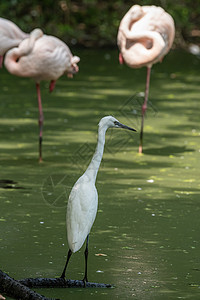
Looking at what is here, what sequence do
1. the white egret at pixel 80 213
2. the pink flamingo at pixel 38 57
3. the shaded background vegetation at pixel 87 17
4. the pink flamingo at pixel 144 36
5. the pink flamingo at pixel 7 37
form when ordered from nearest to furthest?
the white egret at pixel 80 213 < the pink flamingo at pixel 38 57 < the pink flamingo at pixel 7 37 < the pink flamingo at pixel 144 36 < the shaded background vegetation at pixel 87 17

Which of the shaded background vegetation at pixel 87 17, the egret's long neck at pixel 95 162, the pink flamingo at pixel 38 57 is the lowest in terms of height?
the shaded background vegetation at pixel 87 17

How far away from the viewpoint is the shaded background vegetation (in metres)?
20.2

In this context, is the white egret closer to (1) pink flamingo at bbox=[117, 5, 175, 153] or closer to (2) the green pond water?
(2) the green pond water

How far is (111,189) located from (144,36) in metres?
2.48

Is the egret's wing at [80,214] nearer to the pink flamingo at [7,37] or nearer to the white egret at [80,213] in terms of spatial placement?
the white egret at [80,213]

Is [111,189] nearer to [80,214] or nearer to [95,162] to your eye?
[95,162]

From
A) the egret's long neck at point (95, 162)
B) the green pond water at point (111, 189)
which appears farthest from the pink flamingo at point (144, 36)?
the egret's long neck at point (95, 162)

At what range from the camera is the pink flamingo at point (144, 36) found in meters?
9.03

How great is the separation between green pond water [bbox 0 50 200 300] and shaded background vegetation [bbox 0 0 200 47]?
643cm

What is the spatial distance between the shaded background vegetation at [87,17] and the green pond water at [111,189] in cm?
643

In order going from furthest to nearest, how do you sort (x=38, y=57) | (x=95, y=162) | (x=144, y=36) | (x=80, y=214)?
(x=144, y=36) < (x=38, y=57) < (x=95, y=162) < (x=80, y=214)

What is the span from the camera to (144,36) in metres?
9.03

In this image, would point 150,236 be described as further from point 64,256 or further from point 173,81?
point 173,81

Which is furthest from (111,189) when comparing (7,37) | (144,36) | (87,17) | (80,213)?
(87,17)
